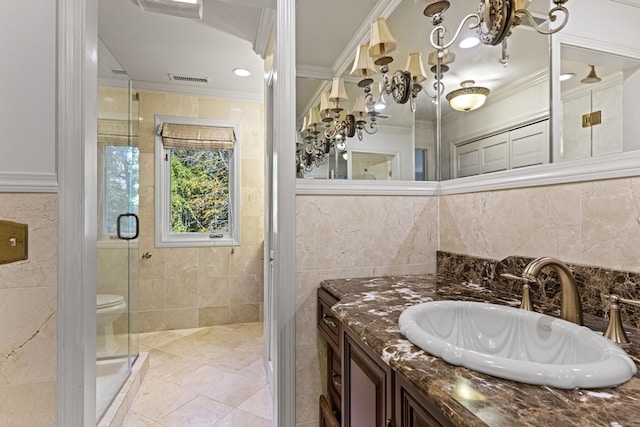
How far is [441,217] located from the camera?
65.7 inches

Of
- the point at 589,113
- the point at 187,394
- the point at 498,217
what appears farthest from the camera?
the point at 187,394

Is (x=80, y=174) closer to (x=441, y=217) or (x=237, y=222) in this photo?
(x=441, y=217)

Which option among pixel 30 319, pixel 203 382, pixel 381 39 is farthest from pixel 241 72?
pixel 203 382

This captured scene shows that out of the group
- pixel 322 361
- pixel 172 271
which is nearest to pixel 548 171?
pixel 322 361

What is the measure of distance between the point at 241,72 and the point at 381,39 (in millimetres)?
1975

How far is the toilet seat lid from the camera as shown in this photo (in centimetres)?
198

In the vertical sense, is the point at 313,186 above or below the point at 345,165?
below

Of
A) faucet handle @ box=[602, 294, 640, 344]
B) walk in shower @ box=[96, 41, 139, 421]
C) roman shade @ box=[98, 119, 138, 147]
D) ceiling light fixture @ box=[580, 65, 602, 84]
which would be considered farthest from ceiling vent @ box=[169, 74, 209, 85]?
faucet handle @ box=[602, 294, 640, 344]

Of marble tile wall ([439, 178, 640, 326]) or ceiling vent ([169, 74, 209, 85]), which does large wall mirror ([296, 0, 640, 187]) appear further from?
ceiling vent ([169, 74, 209, 85])

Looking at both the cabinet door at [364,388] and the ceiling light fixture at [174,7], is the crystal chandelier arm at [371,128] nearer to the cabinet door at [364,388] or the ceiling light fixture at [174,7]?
the cabinet door at [364,388]

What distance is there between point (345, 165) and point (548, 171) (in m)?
0.86

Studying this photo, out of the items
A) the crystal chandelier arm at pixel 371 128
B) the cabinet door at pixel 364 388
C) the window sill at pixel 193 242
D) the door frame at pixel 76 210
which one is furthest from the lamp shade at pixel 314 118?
the window sill at pixel 193 242

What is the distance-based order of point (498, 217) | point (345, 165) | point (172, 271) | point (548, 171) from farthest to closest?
point (172, 271) → point (345, 165) → point (498, 217) → point (548, 171)

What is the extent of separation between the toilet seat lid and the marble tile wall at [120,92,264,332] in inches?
43.3
